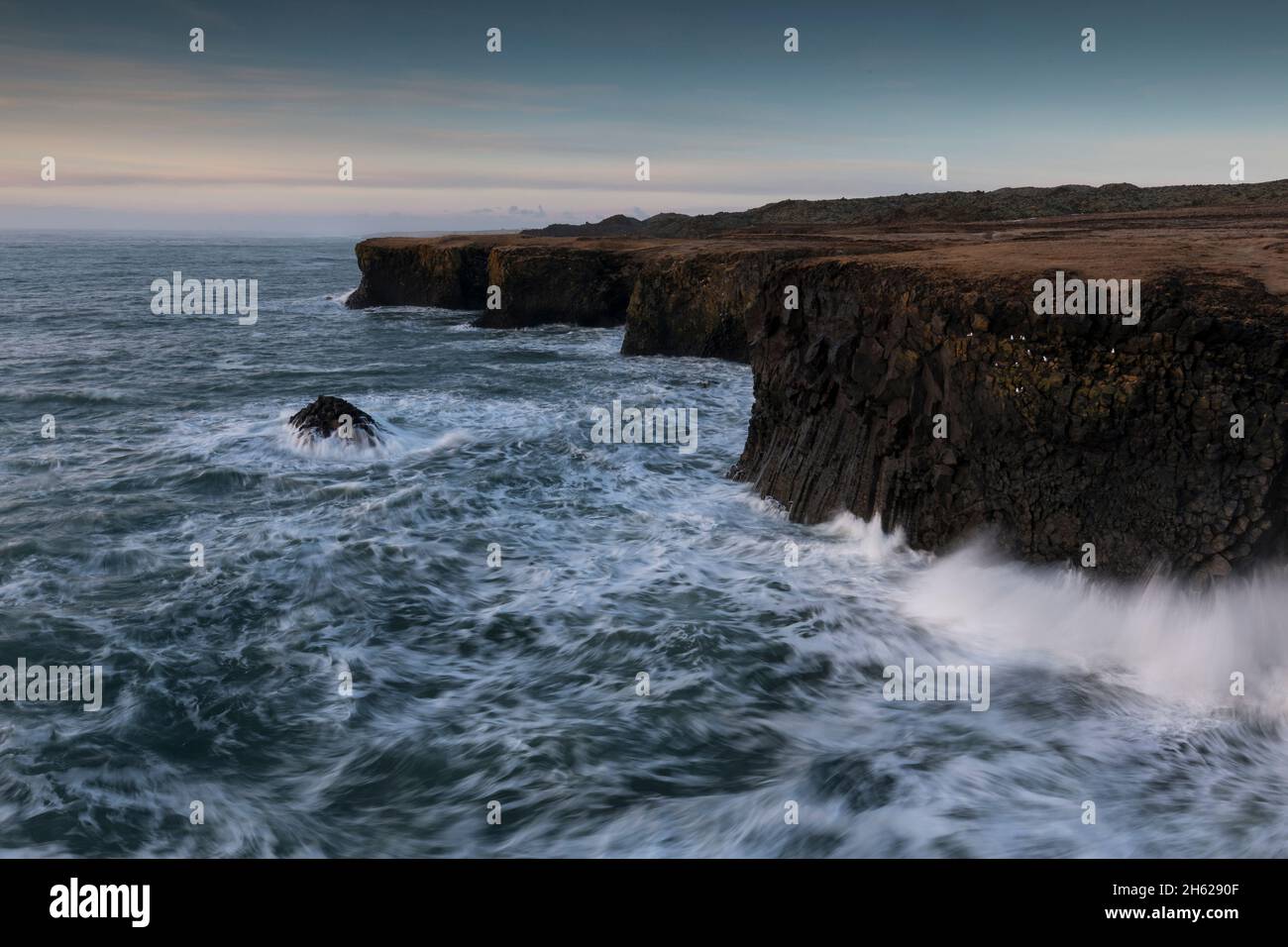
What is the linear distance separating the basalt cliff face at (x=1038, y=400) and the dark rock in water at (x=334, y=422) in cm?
945

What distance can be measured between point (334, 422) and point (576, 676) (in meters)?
13.2

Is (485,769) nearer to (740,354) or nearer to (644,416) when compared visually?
(644,416)

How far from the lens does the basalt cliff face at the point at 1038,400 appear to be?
35.3 ft

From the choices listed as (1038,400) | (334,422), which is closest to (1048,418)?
(1038,400)

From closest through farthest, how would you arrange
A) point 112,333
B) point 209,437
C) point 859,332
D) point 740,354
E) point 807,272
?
point 859,332 < point 807,272 < point 209,437 < point 740,354 < point 112,333

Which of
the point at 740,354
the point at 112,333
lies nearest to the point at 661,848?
the point at 740,354

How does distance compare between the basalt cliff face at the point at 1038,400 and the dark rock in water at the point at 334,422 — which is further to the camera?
the dark rock in water at the point at 334,422

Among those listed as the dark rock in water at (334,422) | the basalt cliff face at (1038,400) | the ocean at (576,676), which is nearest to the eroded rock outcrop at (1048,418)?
the basalt cliff face at (1038,400)

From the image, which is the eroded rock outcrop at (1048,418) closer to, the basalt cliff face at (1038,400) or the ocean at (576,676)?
the basalt cliff face at (1038,400)

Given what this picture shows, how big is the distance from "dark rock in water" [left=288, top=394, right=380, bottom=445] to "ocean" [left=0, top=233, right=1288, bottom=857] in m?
0.78

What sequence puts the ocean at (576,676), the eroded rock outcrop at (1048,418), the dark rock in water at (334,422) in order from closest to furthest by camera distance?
the ocean at (576,676) → the eroded rock outcrop at (1048,418) → the dark rock in water at (334,422)
